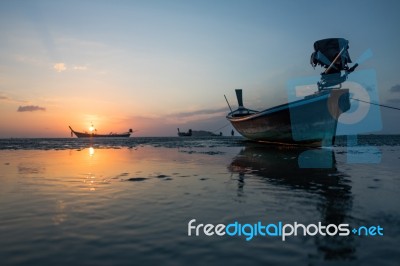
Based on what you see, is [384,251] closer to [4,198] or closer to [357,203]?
[357,203]

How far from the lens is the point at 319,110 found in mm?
32562

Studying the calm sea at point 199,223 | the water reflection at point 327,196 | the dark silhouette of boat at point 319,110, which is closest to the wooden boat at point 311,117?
the dark silhouette of boat at point 319,110

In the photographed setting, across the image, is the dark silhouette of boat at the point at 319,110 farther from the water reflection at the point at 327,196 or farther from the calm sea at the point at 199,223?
the calm sea at the point at 199,223

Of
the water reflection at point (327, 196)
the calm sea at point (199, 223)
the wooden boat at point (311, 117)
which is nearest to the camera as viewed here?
Answer: the calm sea at point (199, 223)

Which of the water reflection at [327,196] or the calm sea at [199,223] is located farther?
the water reflection at [327,196]

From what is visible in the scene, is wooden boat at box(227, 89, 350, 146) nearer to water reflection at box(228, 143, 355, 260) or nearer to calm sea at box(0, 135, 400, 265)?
water reflection at box(228, 143, 355, 260)

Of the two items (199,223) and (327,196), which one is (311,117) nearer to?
(327,196)

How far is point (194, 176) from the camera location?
12.0 meters

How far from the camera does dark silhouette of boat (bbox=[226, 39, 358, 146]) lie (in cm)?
3244

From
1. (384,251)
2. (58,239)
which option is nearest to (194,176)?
(58,239)

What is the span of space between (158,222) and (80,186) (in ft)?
17.2

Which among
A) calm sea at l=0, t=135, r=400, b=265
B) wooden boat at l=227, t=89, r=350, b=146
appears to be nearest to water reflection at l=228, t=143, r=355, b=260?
calm sea at l=0, t=135, r=400, b=265

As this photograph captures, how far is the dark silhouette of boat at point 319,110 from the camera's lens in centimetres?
3244

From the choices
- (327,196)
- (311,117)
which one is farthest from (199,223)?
(311,117)
